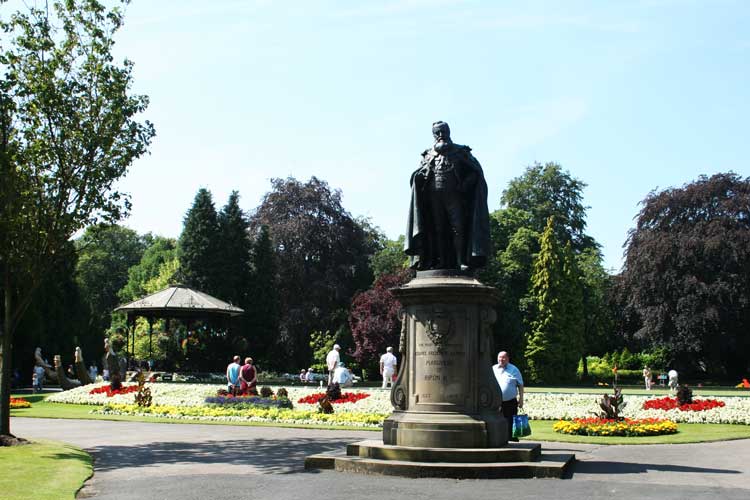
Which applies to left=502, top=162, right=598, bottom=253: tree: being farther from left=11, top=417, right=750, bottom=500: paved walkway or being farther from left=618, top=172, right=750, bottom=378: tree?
left=11, top=417, right=750, bottom=500: paved walkway

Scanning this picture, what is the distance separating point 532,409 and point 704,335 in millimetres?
30202

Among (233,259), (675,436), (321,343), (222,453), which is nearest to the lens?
(222,453)

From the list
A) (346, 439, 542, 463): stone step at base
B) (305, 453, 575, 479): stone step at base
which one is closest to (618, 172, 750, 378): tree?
(346, 439, 542, 463): stone step at base

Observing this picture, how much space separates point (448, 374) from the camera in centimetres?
1272

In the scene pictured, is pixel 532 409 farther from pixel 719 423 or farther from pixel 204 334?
pixel 204 334

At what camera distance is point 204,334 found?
57812 millimetres

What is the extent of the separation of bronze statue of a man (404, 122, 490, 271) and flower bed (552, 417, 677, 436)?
7.16 meters

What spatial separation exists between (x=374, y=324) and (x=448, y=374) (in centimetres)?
3983

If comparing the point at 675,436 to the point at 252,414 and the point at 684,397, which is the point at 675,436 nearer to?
the point at 684,397

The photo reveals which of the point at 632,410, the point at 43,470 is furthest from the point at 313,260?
the point at 43,470

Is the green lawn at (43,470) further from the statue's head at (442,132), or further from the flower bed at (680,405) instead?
the flower bed at (680,405)

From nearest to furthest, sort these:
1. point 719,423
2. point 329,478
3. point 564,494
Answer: point 564,494 → point 329,478 → point 719,423

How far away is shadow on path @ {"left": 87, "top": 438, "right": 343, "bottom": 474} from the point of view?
13.7m

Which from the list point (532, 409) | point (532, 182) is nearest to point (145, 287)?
point (532, 182)
